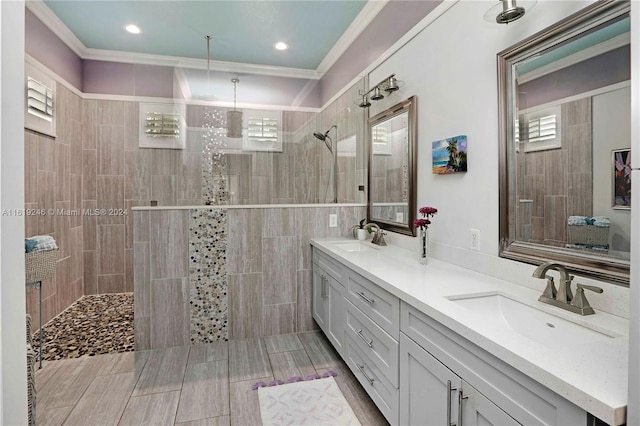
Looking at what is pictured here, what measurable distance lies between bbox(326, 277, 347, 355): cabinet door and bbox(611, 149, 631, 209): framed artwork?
1561 millimetres

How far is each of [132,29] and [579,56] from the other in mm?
3934

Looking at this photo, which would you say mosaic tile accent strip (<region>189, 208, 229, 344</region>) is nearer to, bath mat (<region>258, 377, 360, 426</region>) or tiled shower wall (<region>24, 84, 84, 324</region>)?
bath mat (<region>258, 377, 360, 426</region>)

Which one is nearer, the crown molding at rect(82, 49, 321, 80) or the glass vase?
the glass vase

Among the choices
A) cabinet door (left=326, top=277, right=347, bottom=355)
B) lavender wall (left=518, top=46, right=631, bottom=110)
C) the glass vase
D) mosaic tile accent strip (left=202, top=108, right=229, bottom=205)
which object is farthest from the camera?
mosaic tile accent strip (left=202, top=108, right=229, bottom=205)

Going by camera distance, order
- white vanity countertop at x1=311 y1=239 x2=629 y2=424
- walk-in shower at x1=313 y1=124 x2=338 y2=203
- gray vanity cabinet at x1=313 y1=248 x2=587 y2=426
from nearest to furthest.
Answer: white vanity countertop at x1=311 y1=239 x2=629 y2=424 → gray vanity cabinet at x1=313 y1=248 x2=587 y2=426 → walk-in shower at x1=313 y1=124 x2=338 y2=203

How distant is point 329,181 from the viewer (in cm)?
340

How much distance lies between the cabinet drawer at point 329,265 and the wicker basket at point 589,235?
1359mm

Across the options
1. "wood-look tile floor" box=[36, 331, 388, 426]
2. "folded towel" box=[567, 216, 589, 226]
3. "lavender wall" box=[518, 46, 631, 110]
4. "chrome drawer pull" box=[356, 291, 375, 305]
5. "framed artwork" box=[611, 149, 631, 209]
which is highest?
"lavender wall" box=[518, 46, 631, 110]

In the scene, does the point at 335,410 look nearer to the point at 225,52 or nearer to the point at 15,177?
the point at 15,177

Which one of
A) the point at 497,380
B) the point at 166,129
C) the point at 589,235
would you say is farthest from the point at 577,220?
the point at 166,129

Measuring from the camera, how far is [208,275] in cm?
291

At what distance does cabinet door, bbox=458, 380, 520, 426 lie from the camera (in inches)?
39.6

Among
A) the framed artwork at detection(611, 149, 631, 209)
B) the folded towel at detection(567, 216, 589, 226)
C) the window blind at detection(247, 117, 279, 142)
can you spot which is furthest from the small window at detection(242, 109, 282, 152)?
the framed artwork at detection(611, 149, 631, 209)

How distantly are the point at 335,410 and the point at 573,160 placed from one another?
1.74 meters
